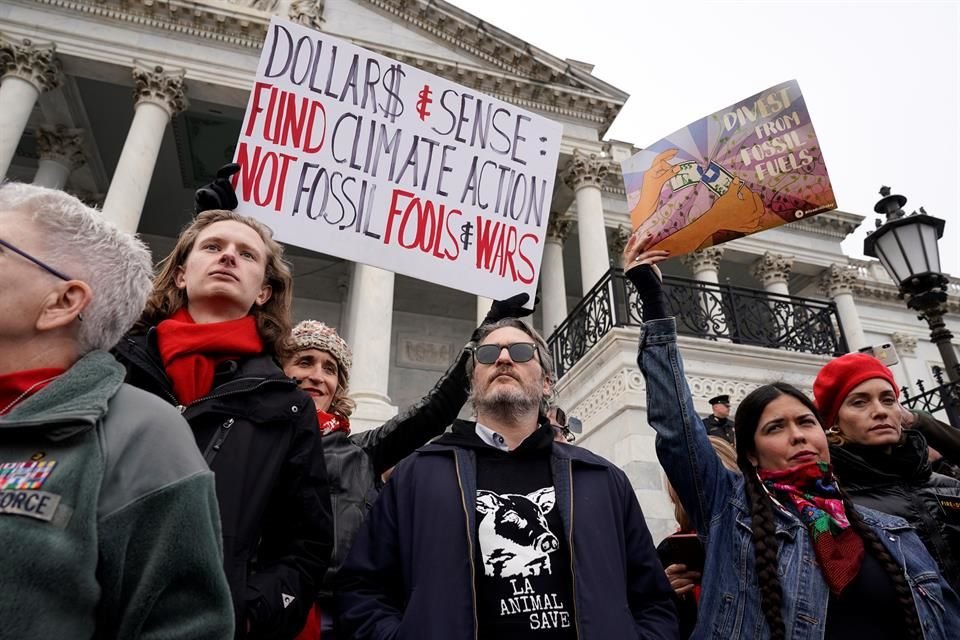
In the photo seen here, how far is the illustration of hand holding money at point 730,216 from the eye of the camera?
3207 mm

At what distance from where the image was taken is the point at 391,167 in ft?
12.9

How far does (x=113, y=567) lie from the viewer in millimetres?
994

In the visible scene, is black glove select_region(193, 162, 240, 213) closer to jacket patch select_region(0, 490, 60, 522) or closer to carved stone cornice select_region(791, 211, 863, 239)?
jacket patch select_region(0, 490, 60, 522)

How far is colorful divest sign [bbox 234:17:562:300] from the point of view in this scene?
3545mm

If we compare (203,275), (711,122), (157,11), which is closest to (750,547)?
(203,275)

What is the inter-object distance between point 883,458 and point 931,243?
416 cm

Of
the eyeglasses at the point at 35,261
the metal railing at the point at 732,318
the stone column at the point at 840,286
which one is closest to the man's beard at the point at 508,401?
the eyeglasses at the point at 35,261

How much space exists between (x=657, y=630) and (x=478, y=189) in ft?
9.18

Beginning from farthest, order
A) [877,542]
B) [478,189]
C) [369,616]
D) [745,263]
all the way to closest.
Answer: [745,263] < [478,189] < [877,542] < [369,616]

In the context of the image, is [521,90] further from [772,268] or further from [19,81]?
[19,81]

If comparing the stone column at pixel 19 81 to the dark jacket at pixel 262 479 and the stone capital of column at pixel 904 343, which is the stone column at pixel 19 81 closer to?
the dark jacket at pixel 262 479

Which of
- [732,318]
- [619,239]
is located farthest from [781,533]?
[619,239]

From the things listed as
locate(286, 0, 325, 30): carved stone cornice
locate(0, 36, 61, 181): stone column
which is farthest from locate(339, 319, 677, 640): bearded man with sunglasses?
locate(286, 0, 325, 30): carved stone cornice

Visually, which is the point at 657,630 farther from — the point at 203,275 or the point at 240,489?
the point at 203,275
